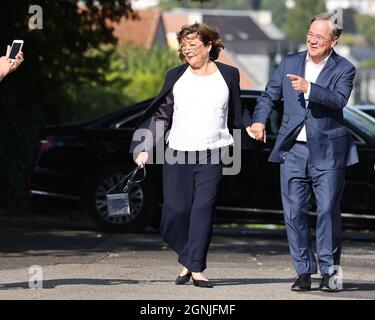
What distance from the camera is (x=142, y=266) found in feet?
37.1

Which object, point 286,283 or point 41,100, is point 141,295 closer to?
point 286,283

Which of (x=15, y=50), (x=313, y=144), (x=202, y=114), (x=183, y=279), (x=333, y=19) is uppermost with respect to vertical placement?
(x=333, y=19)

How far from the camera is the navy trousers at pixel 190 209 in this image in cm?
977

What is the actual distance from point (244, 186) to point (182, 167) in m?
5.03

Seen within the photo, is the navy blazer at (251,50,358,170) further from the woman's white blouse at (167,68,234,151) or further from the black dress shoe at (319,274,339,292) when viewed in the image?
the black dress shoe at (319,274,339,292)

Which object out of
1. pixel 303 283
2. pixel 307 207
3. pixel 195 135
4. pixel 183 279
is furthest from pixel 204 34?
pixel 303 283

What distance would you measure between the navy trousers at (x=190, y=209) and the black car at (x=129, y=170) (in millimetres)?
4771

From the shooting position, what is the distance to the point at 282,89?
9812 millimetres

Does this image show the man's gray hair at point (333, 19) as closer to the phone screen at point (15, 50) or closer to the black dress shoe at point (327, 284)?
the black dress shoe at point (327, 284)

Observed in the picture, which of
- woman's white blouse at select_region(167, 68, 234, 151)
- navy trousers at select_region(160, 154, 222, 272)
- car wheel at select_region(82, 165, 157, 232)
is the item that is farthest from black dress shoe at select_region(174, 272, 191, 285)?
car wheel at select_region(82, 165, 157, 232)

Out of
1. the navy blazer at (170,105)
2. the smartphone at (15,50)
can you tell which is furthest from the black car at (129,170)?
the smartphone at (15,50)

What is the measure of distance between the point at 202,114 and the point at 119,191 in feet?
17.5

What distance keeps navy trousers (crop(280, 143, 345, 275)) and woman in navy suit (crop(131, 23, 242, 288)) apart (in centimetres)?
52

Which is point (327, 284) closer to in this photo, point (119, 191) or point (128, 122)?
point (119, 191)
